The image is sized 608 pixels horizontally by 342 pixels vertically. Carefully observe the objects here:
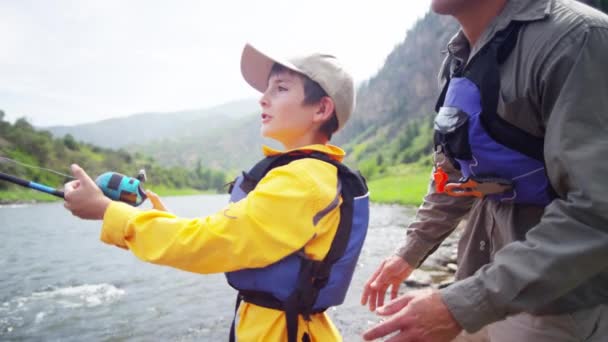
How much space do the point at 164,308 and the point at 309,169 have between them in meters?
9.24

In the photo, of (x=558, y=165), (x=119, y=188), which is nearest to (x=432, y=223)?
(x=558, y=165)

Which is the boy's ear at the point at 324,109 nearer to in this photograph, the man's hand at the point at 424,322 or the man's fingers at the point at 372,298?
the man's fingers at the point at 372,298

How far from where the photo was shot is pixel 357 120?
524ft

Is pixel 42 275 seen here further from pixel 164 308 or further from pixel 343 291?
pixel 343 291

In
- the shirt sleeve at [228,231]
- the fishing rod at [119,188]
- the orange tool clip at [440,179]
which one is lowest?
the orange tool clip at [440,179]

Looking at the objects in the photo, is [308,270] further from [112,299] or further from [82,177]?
[112,299]

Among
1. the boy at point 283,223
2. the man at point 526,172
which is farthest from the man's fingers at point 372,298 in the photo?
the man at point 526,172

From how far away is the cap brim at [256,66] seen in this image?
102 inches

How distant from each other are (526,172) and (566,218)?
1.62ft

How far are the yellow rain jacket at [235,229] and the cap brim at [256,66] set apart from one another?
2.95 feet

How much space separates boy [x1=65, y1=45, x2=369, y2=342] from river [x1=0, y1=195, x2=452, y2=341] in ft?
19.3

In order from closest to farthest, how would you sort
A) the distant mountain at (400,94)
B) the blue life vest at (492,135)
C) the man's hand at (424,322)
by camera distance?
1. the man's hand at (424,322)
2. the blue life vest at (492,135)
3. the distant mountain at (400,94)

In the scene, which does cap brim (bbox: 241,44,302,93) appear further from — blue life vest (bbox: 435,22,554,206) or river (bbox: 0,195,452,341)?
river (bbox: 0,195,452,341)

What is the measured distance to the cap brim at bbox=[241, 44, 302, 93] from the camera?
259cm
